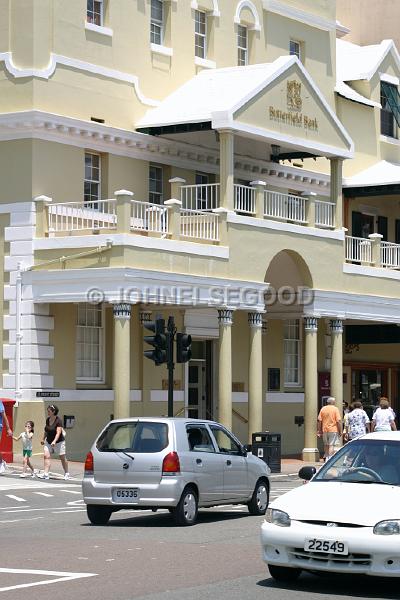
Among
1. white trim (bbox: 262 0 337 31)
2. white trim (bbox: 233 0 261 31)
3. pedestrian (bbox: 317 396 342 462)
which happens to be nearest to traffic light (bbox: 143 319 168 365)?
pedestrian (bbox: 317 396 342 462)

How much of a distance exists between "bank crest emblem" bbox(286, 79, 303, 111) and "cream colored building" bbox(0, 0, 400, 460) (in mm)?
71

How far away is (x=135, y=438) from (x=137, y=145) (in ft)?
52.7

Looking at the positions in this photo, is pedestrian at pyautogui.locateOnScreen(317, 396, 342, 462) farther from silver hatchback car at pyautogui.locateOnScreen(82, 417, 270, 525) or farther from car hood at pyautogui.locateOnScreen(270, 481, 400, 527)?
car hood at pyautogui.locateOnScreen(270, 481, 400, 527)

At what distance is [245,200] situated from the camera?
116 ft

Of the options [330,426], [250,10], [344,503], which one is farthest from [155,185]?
[344,503]

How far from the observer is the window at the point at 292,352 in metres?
41.6

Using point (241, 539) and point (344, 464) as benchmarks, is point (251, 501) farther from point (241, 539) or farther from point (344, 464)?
point (344, 464)

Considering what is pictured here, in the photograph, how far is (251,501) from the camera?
72.4 feet

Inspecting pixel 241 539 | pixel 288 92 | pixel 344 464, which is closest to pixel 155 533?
pixel 241 539

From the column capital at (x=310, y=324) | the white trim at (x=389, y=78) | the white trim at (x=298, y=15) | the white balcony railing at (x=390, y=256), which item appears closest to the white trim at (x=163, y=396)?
the column capital at (x=310, y=324)

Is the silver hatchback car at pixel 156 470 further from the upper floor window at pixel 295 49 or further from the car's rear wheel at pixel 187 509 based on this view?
the upper floor window at pixel 295 49

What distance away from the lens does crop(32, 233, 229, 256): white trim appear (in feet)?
101

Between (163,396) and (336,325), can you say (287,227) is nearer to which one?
(336,325)

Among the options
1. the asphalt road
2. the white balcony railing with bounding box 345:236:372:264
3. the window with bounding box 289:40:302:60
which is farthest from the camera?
the window with bounding box 289:40:302:60
